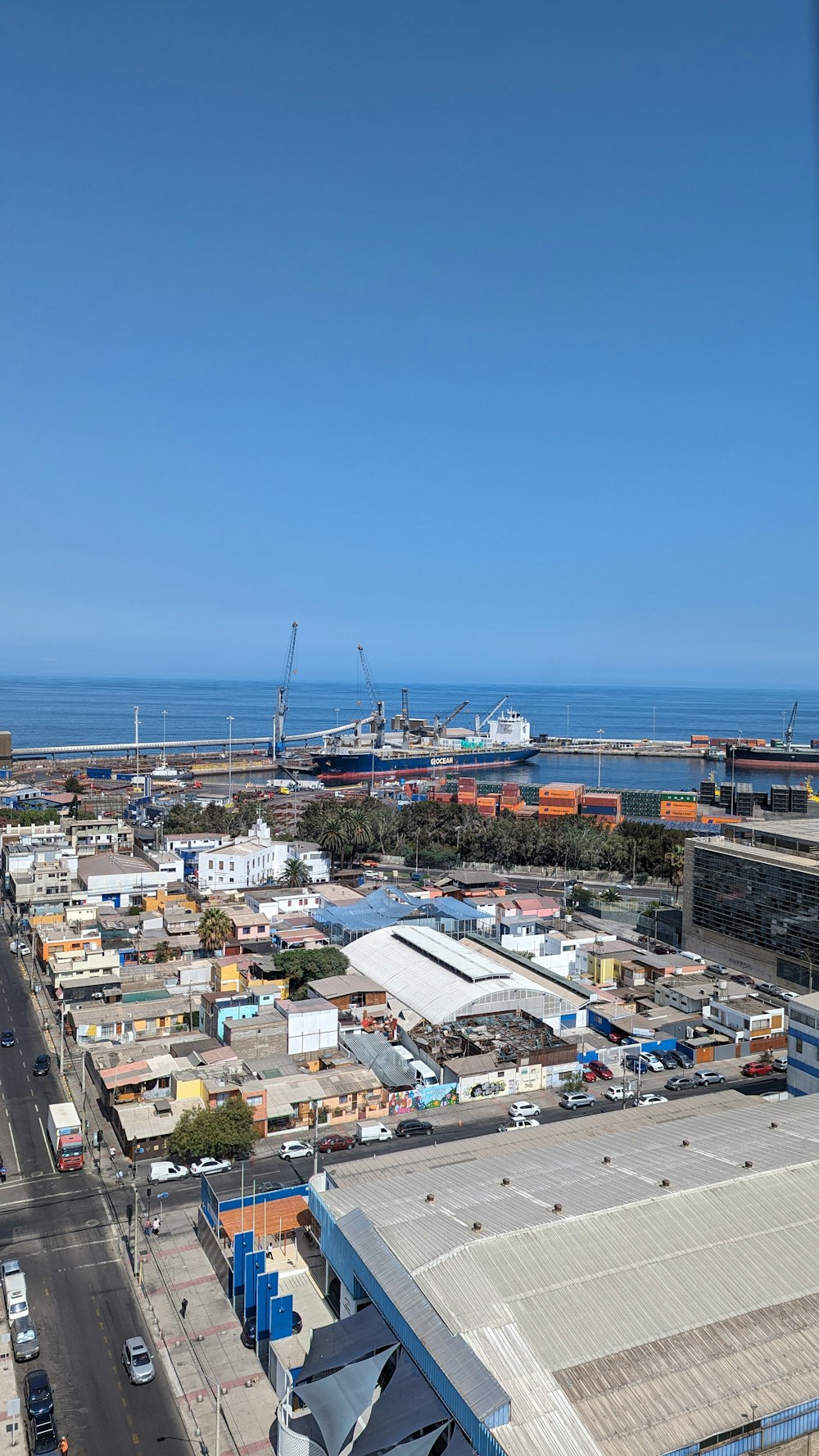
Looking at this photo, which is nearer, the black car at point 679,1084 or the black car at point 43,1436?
the black car at point 43,1436

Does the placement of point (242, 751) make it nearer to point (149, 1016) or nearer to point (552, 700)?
point (149, 1016)

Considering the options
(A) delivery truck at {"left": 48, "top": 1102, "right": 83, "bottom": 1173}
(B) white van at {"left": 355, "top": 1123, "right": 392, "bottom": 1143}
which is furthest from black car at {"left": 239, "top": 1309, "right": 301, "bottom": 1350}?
(A) delivery truck at {"left": 48, "top": 1102, "right": 83, "bottom": 1173}

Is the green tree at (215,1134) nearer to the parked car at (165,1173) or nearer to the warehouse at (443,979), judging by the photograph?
the parked car at (165,1173)

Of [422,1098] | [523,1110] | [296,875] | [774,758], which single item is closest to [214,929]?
[296,875]

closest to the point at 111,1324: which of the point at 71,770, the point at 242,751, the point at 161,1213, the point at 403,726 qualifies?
the point at 161,1213

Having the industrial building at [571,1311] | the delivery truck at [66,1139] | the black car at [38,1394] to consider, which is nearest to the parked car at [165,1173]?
the delivery truck at [66,1139]

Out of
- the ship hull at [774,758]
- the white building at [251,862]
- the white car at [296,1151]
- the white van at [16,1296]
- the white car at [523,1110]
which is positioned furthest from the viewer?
the ship hull at [774,758]
